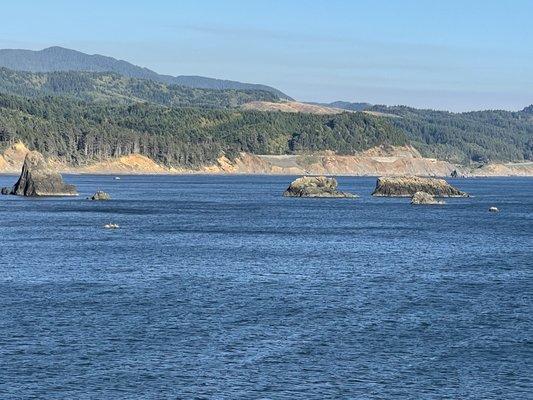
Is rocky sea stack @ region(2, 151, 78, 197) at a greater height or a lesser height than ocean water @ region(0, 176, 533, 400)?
greater

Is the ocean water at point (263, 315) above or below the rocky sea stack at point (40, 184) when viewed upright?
below

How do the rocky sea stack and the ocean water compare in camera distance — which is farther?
the rocky sea stack

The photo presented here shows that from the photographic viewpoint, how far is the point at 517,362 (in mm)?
51406

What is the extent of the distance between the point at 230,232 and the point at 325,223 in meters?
19.9

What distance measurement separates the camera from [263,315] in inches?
2469

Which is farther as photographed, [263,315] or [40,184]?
[40,184]

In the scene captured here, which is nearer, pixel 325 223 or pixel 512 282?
pixel 512 282

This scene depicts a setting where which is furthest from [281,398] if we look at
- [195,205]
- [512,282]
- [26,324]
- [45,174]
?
[45,174]

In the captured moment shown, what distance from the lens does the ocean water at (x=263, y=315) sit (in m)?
47.2

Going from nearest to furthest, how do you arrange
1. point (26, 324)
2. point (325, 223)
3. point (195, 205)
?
point (26, 324), point (325, 223), point (195, 205)

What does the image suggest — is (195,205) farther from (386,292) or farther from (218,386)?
(218,386)

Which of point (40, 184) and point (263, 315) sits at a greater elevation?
point (40, 184)

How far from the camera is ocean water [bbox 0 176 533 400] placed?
155 ft

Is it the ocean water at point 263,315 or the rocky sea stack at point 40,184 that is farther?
the rocky sea stack at point 40,184
